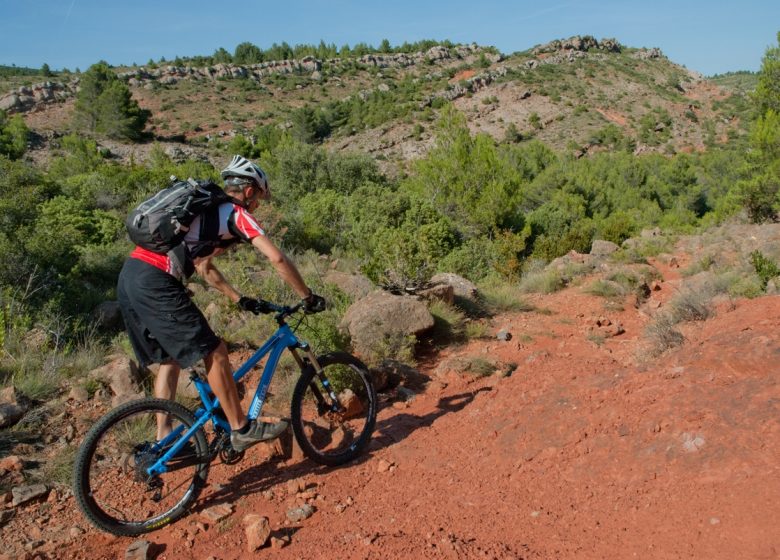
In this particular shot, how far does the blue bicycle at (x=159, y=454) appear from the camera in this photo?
2.90 m

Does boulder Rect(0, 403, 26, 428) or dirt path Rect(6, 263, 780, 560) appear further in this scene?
boulder Rect(0, 403, 26, 428)

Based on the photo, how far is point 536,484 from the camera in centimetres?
320

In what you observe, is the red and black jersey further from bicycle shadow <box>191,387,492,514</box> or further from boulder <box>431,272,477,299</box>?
boulder <box>431,272,477,299</box>

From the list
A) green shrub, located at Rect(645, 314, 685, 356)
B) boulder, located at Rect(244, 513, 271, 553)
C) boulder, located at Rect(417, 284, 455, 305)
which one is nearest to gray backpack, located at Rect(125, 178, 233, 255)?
boulder, located at Rect(244, 513, 271, 553)

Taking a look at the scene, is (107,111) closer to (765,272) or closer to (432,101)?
(432,101)

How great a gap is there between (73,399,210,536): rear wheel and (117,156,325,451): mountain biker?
0.14m

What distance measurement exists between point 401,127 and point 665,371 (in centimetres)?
5209

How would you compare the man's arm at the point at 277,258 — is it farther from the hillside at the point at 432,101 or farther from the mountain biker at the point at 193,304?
the hillside at the point at 432,101

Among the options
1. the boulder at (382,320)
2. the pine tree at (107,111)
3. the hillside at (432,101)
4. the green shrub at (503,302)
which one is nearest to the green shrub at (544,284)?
the green shrub at (503,302)

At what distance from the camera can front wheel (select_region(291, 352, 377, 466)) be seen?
11.8 ft

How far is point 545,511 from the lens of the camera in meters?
2.90

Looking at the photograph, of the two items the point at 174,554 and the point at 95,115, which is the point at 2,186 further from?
the point at 95,115

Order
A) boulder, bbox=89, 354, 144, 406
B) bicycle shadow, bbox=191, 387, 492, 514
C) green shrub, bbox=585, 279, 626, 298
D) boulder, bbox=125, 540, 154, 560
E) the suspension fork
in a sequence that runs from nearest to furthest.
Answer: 1. boulder, bbox=125, 540, 154, 560
2. bicycle shadow, bbox=191, 387, 492, 514
3. the suspension fork
4. boulder, bbox=89, 354, 144, 406
5. green shrub, bbox=585, 279, 626, 298

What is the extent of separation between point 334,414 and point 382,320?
2092 millimetres
